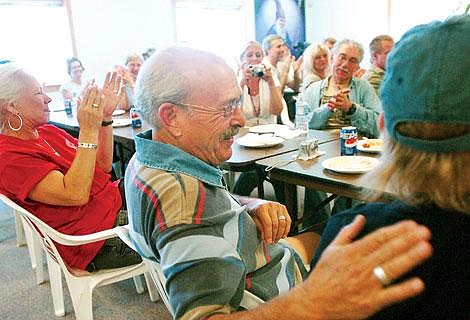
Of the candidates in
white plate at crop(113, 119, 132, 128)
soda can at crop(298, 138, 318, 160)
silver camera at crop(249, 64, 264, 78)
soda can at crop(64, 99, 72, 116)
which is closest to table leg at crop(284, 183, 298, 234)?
soda can at crop(298, 138, 318, 160)

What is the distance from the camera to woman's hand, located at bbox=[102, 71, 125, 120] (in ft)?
6.64

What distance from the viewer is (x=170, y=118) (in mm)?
1087

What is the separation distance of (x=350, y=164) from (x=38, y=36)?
5.18 meters

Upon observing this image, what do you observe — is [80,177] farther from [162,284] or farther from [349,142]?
[349,142]

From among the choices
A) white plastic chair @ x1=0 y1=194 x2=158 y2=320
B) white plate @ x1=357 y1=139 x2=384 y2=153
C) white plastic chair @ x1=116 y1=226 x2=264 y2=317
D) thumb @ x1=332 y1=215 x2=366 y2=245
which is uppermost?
thumb @ x1=332 y1=215 x2=366 y2=245

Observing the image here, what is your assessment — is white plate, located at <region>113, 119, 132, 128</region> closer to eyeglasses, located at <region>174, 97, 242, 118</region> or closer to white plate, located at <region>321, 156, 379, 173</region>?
white plate, located at <region>321, 156, 379, 173</region>

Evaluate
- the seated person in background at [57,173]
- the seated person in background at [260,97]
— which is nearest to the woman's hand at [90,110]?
the seated person in background at [57,173]

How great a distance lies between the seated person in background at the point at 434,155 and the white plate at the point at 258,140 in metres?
1.66

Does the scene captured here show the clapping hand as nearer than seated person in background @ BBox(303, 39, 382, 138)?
Yes

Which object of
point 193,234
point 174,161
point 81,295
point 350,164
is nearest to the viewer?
point 193,234

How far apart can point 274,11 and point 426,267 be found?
781 cm

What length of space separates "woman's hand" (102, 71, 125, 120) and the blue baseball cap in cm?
156

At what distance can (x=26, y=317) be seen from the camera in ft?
7.19

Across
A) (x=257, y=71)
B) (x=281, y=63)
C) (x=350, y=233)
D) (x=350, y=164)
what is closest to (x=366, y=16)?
(x=281, y=63)
